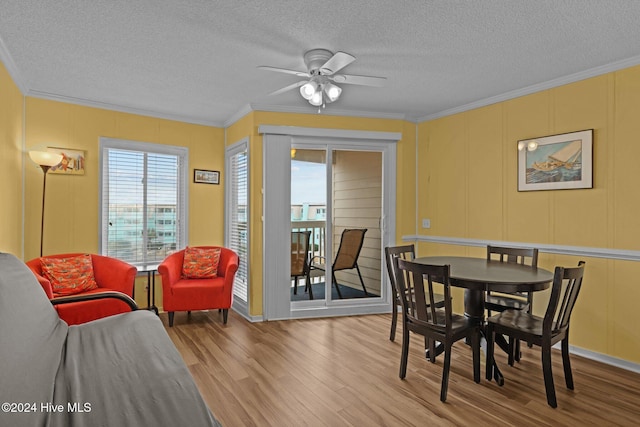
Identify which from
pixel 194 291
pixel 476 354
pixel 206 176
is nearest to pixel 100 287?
pixel 194 291

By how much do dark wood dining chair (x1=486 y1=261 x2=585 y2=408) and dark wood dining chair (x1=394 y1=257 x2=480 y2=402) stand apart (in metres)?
0.16

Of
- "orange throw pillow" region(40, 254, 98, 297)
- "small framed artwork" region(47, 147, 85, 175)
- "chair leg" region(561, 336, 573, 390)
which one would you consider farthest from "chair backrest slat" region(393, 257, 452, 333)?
"small framed artwork" region(47, 147, 85, 175)

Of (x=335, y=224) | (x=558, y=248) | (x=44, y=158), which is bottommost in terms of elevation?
(x=558, y=248)

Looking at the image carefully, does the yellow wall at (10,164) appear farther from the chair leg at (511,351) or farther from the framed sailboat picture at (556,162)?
the framed sailboat picture at (556,162)

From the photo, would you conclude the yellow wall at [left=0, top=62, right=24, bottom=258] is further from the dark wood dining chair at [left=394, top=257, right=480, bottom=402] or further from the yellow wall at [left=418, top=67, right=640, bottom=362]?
the yellow wall at [left=418, top=67, right=640, bottom=362]

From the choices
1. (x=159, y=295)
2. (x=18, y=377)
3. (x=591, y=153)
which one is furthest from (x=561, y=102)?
(x=159, y=295)

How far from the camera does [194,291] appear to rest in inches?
158

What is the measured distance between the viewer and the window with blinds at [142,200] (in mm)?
4391

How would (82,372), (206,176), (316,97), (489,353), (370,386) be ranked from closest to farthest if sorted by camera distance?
Answer: (82,372)
(370,386)
(489,353)
(316,97)
(206,176)

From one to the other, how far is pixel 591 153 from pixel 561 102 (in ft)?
1.86

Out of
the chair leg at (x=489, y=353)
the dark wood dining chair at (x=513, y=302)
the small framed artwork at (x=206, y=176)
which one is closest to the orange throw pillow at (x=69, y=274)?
the small framed artwork at (x=206, y=176)

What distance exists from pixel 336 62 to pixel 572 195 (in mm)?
2511

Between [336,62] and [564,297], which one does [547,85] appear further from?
[336,62]

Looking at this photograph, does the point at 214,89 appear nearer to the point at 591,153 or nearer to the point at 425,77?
the point at 425,77
